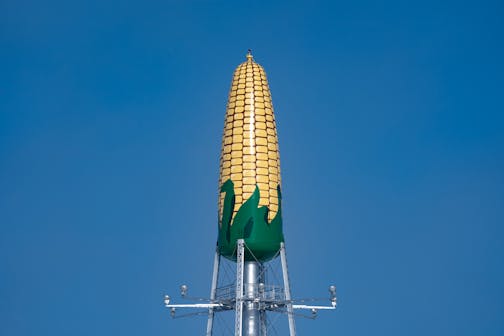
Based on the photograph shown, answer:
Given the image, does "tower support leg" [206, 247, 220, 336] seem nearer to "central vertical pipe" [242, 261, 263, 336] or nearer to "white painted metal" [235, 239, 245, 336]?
"central vertical pipe" [242, 261, 263, 336]

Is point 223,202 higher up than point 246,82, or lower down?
lower down

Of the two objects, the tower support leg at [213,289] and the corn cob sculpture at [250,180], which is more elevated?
the corn cob sculpture at [250,180]

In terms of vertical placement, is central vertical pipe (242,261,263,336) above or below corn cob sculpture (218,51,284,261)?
below

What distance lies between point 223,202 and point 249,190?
6.56 ft

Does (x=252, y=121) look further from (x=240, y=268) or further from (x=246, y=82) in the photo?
(x=240, y=268)

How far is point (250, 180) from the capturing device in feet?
329

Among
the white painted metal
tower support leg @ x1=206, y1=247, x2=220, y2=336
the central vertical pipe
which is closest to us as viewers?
the white painted metal

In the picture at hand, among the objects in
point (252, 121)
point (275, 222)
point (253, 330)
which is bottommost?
point (253, 330)

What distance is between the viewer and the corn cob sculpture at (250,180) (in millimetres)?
99750

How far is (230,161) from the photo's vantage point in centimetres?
10119

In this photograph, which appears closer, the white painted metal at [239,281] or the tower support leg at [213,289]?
the white painted metal at [239,281]

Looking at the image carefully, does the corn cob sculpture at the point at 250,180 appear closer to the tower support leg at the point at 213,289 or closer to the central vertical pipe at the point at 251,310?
the tower support leg at the point at 213,289

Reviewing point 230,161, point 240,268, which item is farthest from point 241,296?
point 230,161

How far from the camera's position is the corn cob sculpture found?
99750 millimetres
